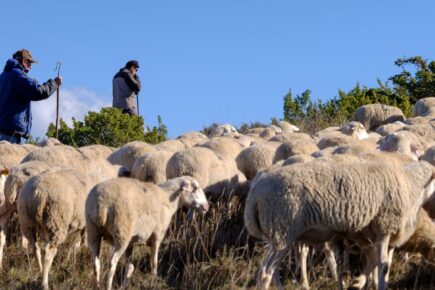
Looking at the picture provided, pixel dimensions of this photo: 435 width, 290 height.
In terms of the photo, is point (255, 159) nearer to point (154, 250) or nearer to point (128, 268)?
point (154, 250)

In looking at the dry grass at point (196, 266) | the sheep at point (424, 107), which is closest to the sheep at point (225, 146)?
the dry grass at point (196, 266)

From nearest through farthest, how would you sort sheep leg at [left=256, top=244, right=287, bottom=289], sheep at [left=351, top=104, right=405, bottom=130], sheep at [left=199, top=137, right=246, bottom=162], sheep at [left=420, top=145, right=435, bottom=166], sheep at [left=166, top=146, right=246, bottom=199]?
sheep leg at [left=256, top=244, right=287, bottom=289]
sheep at [left=420, top=145, right=435, bottom=166]
sheep at [left=166, top=146, right=246, bottom=199]
sheep at [left=199, top=137, right=246, bottom=162]
sheep at [left=351, top=104, right=405, bottom=130]

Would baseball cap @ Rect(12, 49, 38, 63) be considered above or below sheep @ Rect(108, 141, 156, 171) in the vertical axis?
above

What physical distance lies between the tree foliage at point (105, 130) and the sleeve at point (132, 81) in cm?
67

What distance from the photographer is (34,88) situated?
14344 mm

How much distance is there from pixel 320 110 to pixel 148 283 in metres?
18.6

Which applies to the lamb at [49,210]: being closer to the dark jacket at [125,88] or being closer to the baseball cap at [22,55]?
the baseball cap at [22,55]

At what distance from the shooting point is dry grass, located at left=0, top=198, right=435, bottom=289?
9.91 metres

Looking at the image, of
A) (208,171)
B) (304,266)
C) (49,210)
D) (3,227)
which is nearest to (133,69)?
(208,171)

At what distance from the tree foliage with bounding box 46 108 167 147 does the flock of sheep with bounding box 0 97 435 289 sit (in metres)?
7.03

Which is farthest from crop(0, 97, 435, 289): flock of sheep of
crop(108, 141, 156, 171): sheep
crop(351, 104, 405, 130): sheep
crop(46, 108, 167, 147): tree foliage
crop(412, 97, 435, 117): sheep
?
crop(412, 97, 435, 117): sheep

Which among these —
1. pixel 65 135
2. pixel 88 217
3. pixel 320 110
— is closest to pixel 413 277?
pixel 88 217

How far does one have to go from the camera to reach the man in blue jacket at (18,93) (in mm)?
14391

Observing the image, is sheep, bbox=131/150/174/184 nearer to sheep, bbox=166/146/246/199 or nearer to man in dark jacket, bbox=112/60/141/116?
sheep, bbox=166/146/246/199
